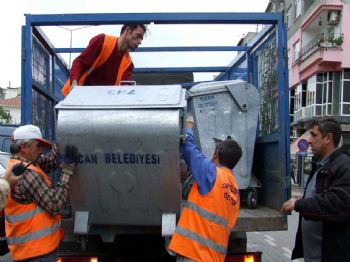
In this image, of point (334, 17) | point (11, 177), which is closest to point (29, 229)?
point (11, 177)

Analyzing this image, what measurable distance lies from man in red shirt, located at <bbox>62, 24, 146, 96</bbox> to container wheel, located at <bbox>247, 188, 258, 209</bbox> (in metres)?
1.44

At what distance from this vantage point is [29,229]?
10.5ft

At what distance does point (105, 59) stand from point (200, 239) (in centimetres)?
166

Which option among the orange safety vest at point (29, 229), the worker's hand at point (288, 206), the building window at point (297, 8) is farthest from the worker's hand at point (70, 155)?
the building window at point (297, 8)

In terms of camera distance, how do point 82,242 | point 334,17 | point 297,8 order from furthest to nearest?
point 297,8, point 334,17, point 82,242

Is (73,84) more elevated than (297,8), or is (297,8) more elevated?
(297,8)

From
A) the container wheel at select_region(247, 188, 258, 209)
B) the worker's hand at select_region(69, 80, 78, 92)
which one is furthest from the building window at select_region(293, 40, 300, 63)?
the worker's hand at select_region(69, 80, 78, 92)

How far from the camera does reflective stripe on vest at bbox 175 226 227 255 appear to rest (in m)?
3.12

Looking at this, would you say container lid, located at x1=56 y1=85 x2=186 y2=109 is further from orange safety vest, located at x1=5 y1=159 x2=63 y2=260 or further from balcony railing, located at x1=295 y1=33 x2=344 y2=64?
balcony railing, located at x1=295 y1=33 x2=344 y2=64

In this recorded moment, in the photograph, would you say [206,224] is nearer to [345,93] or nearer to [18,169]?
[18,169]

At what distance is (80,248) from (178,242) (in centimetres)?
91

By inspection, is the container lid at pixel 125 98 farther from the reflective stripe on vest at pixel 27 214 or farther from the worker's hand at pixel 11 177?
the reflective stripe on vest at pixel 27 214

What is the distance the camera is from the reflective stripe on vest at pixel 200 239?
3121 millimetres

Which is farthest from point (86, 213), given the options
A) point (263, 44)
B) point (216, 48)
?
point (216, 48)
